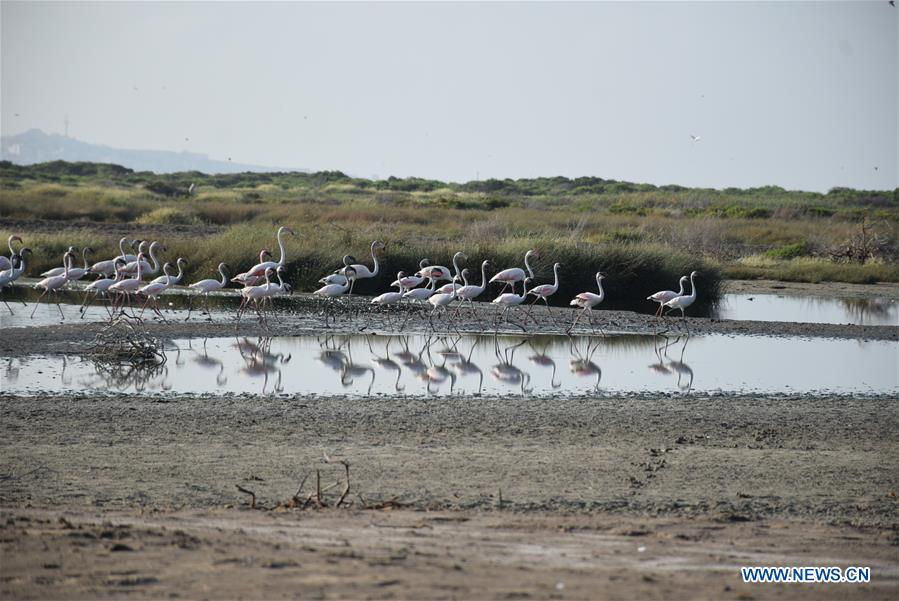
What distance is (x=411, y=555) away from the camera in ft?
20.2

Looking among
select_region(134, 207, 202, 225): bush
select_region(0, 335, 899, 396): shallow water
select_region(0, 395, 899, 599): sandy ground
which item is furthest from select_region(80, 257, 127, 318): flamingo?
select_region(134, 207, 202, 225): bush

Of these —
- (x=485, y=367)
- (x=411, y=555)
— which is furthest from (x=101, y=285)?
(x=411, y=555)

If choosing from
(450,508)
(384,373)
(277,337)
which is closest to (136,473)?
(450,508)

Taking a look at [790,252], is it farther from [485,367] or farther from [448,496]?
[448,496]

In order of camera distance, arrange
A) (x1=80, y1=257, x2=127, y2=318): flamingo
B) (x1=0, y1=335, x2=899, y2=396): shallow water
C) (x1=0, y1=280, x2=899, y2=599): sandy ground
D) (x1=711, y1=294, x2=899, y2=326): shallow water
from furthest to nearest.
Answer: (x1=711, y1=294, x2=899, y2=326): shallow water → (x1=80, y1=257, x2=127, y2=318): flamingo → (x1=0, y1=335, x2=899, y2=396): shallow water → (x1=0, y1=280, x2=899, y2=599): sandy ground

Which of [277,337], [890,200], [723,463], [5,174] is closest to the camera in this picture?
[723,463]

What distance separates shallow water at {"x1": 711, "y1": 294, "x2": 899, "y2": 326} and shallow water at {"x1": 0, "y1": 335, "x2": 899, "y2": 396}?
3.93m

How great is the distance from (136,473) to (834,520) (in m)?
5.78

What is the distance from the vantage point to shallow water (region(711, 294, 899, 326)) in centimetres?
2517

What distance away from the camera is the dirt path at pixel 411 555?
549 centimetres

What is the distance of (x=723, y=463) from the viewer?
392 inches

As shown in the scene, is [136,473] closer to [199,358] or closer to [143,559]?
[143,559]

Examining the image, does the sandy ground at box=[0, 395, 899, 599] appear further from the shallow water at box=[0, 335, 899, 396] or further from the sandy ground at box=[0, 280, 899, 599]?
the shallow water at box=[0, 335, 899, 396]

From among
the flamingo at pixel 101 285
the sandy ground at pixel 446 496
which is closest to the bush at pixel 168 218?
the flamingo at pixel 101 285
